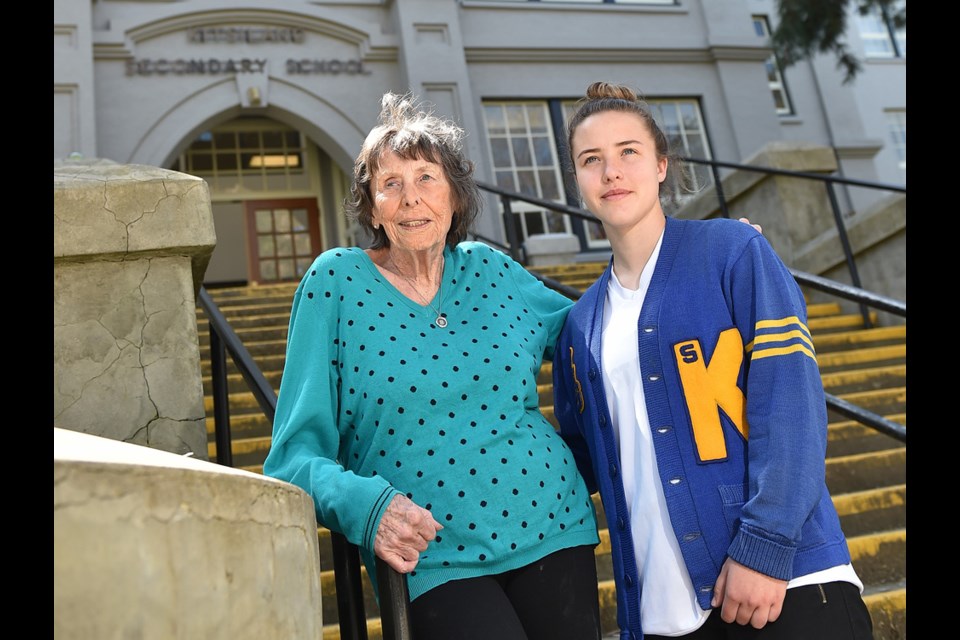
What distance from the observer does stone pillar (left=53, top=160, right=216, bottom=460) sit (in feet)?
6.95

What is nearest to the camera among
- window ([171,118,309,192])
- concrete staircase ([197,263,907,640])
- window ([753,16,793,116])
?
concrete staircase ([197,263,907,640])

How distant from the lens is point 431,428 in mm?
1650

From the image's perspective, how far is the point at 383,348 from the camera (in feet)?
5.65

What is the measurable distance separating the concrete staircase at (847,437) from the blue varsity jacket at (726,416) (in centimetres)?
154

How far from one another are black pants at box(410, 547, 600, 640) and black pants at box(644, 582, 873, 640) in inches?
12.6

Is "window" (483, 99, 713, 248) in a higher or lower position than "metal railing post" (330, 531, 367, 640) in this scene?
higher

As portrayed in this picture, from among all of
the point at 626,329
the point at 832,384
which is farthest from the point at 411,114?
the point at 832,384

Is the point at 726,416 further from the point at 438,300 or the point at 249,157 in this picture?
the point at 249,157

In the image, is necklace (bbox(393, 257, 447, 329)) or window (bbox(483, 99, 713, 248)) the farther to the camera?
window (bbox(483, 99, 713, 248))

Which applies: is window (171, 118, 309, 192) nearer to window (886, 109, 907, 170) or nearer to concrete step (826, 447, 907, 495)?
concrete step (826, 447, 907, 495)

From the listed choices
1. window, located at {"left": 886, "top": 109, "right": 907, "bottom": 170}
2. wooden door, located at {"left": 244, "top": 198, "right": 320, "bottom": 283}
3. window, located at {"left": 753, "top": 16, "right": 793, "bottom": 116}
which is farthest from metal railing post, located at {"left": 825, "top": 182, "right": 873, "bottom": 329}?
window, located at {"left": 886, "top": 109, "right": 907, "bottom": 170}
